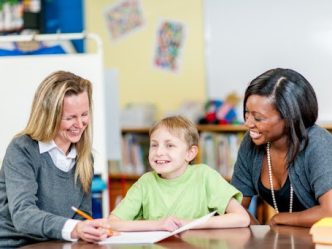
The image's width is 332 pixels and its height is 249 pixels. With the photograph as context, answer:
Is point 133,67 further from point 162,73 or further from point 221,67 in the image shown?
point 221,67

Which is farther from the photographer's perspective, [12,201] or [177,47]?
[177,47]

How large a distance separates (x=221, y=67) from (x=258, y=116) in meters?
2.80

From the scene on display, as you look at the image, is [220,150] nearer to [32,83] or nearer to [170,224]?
[32,83]

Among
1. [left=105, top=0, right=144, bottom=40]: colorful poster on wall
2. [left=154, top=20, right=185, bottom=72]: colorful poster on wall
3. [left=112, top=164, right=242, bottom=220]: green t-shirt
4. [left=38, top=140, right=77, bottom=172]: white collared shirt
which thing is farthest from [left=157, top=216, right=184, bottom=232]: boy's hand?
[left=105, top=0, right=144, bottom=40]: colorful poster on wall

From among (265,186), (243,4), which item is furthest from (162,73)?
(265,186)

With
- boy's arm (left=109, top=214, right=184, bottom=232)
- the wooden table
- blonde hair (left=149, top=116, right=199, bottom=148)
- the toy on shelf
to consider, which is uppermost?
blonde hair (left=149, top=116, right=199, bottom=148)

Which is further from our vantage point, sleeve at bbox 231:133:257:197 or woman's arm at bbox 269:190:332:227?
sleeve at bbox 231:133:257:197

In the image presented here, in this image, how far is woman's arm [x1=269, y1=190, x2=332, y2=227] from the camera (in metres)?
1.98

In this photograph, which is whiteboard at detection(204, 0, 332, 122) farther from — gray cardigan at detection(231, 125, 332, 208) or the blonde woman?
the blonde woman

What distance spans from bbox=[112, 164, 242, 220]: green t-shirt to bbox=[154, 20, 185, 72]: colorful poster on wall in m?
3.10

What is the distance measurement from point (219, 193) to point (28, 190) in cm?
54

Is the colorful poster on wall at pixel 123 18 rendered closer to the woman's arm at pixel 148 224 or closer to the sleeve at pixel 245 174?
the sleeve at pixel 245 174

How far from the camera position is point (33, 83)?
11.3ft

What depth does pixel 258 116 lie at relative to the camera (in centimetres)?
211
